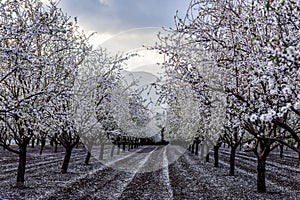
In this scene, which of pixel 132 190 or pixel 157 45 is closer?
pixel 157 45

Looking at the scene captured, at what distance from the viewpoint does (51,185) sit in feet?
62.5

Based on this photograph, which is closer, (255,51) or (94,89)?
(255,51)

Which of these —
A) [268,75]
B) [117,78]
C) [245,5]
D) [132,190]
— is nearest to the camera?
[268,75]

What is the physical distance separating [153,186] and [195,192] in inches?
120

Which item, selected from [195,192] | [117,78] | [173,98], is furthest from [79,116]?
[173,98]

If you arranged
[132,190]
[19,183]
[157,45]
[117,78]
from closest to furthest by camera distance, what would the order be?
[157,45] < [19,183] < [132,190] < [117,78]

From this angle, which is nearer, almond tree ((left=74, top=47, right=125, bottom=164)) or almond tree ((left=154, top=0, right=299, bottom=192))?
almond tree ((left=154, top=0, right=299, bottom=192))

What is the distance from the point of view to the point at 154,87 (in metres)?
9.94

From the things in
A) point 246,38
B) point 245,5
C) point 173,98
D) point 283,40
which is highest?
point 245,5

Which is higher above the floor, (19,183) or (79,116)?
(79,116)

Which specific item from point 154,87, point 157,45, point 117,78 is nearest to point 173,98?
point 154,87

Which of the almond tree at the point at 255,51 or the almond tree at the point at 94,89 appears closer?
the almond tree at the point at 255,51

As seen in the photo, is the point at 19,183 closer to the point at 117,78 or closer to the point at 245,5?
the point at 117,78

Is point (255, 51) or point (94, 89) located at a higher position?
point (94, 89)
